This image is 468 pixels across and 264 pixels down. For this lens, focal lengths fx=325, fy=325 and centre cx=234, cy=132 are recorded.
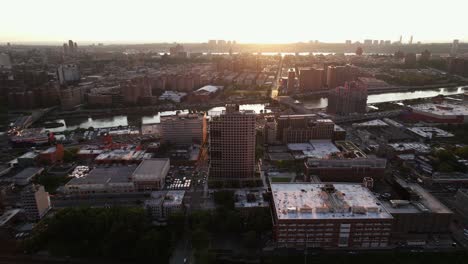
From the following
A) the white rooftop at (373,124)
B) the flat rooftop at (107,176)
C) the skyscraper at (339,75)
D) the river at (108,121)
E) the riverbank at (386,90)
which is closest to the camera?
the flat rooftop at (107,176)

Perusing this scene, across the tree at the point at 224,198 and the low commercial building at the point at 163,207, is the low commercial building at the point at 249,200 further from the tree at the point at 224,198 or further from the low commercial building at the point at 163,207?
the low commercial building at the point at 163,207

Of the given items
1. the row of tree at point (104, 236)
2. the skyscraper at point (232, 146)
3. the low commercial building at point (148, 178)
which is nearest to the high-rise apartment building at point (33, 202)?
the row of tree at point (104, 236)

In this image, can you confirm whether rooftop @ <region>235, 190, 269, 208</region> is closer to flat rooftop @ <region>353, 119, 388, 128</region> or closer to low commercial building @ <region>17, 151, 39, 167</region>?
low commercial building @ <region>17, 151, 39, 167</region>

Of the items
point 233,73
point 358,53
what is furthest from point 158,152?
point 358,53

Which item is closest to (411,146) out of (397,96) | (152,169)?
(152,169)

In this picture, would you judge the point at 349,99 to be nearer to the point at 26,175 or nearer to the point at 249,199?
the point at 249,199
